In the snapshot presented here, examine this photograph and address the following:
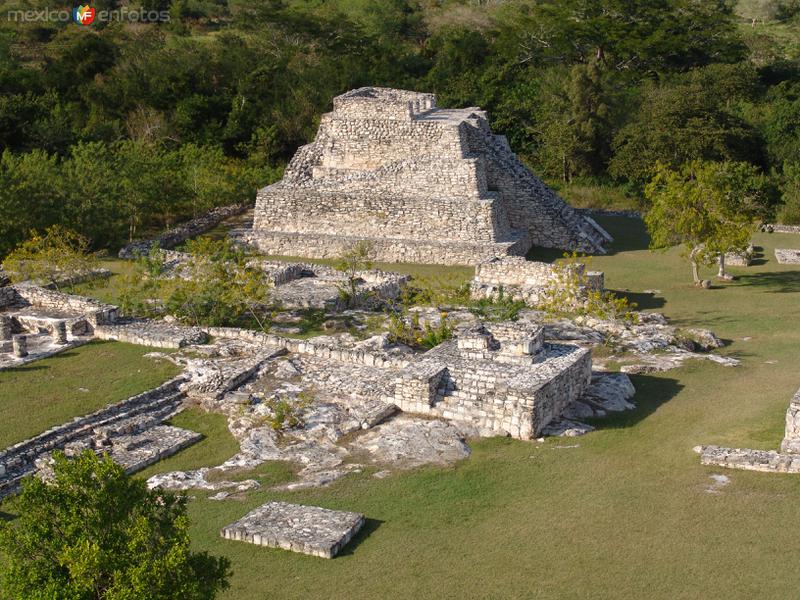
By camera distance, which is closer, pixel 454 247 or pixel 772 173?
pixel 454 247

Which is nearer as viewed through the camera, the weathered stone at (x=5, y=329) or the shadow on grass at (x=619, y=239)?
the weathered stone at (x=5, y=329)

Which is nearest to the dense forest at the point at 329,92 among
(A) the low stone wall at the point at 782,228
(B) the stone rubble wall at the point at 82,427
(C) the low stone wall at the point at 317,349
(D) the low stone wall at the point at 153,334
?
(A) the low stone wall at the point at 782,228

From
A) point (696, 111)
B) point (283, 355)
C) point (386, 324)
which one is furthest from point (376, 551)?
point (696, 111)

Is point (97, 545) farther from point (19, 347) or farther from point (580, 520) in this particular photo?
point (19, 347)

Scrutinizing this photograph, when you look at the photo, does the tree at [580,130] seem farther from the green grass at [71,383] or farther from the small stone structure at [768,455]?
→ the small stone structure at [768,455]

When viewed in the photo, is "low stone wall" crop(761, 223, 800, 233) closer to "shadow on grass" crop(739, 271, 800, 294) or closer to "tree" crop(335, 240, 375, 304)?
"shadow on grass" crop(739, 271, 800, 294)

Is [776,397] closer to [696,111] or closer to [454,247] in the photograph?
[454,247]
